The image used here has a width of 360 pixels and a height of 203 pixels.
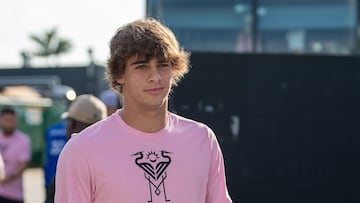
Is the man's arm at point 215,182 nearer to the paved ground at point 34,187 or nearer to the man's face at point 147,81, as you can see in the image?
the man's face at point 147,81

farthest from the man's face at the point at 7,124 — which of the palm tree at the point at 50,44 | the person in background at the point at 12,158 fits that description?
the palm tree at the point at 50,44

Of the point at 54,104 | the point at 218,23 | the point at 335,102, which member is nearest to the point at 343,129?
the point at 335,102

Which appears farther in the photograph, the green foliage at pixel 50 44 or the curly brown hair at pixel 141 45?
the green foliage at pixel 50 44

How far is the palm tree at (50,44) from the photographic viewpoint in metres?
80.5

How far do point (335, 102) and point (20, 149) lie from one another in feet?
13.4

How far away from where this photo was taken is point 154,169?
8.89ft

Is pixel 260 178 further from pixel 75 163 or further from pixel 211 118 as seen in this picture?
pixel 75 163

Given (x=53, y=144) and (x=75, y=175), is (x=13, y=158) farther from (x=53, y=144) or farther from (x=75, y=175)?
(x=75, y=175)

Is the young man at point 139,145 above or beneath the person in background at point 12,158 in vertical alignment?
above

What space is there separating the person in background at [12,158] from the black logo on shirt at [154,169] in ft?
18.9

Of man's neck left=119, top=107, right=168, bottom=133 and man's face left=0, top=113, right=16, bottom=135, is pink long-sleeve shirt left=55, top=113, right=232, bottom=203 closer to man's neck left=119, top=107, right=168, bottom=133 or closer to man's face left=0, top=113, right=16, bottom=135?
man's neck left=119, top=107, right=168, bottom=133

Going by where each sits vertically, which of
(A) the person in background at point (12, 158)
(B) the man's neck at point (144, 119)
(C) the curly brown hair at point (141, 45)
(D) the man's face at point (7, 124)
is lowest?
(A) the person in background at point (12, 158)

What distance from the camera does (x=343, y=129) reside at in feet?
20.8

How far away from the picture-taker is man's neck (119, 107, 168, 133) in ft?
9.03
